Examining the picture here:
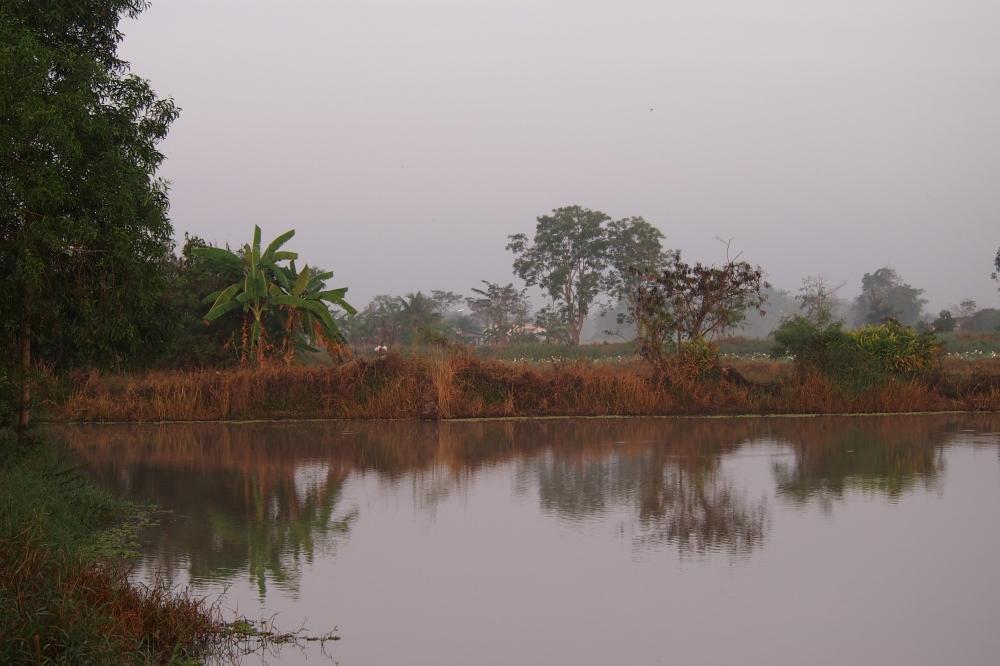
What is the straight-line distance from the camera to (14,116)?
346 inches

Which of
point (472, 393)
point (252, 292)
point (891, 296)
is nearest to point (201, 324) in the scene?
point (252, 292)

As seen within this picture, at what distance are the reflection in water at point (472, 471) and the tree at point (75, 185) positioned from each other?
2.47 m

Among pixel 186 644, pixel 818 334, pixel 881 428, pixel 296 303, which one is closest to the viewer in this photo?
pixel 186 644

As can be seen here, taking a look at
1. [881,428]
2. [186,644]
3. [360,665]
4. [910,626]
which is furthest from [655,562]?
[881,428]

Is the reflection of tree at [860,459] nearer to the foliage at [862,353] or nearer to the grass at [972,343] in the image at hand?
the foliage at [862,353]

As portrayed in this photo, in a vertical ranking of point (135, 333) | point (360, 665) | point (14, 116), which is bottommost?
point (360, 665)

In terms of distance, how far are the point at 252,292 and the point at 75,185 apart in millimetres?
14982

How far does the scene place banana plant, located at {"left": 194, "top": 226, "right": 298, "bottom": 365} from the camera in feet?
79.5

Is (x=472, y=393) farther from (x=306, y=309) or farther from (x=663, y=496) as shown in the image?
(x=663, y=496)

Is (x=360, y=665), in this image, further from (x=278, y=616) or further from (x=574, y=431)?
(x=574, y=431)

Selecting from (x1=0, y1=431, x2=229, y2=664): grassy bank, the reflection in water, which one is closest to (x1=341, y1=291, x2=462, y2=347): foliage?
the reflection in water

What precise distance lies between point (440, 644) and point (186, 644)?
5.35ft

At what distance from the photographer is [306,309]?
84.4 feet

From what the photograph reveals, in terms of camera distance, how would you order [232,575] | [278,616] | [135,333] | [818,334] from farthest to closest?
[818,334] < [135,333] < [232,575] < [278,616]
